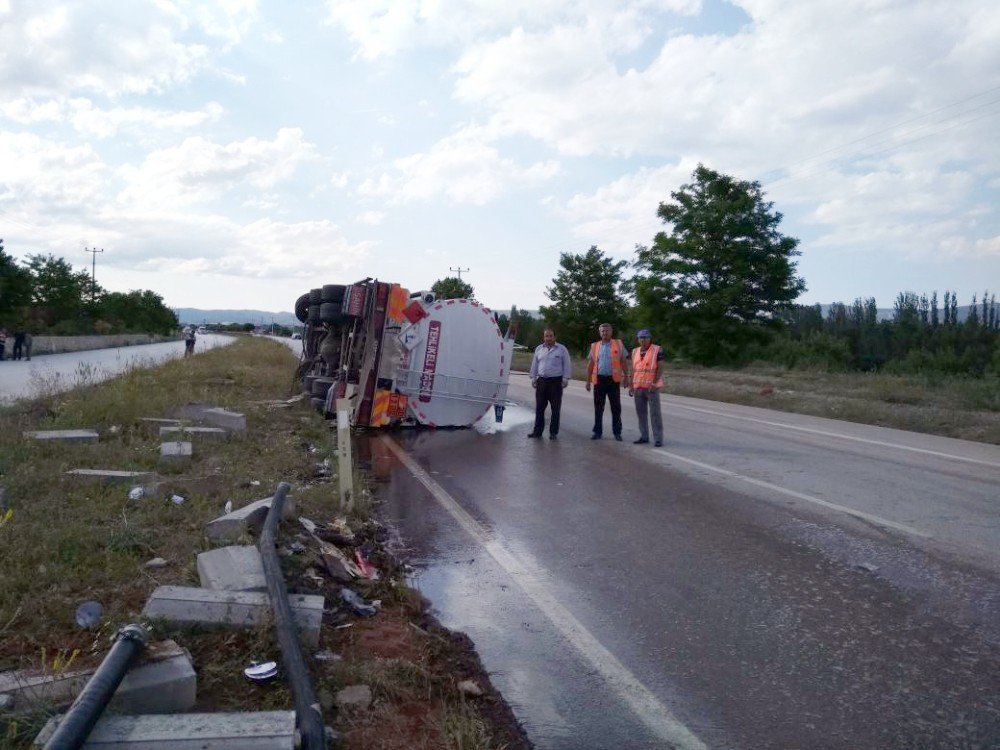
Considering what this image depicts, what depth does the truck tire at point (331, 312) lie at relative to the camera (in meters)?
15.0

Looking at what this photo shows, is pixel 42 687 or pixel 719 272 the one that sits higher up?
pixel 719 272

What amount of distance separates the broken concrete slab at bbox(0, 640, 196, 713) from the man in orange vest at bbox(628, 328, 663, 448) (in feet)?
29.4

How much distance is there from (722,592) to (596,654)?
1305 mm

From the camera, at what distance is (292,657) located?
3.77m

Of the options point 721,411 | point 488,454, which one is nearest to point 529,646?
point 488,454

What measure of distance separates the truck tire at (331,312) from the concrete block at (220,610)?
10.6m

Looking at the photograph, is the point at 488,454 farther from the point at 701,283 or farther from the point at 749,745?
the point at 701,283

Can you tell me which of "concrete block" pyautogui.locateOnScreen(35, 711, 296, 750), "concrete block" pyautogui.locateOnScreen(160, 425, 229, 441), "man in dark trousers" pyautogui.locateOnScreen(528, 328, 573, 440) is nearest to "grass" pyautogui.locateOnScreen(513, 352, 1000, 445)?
"man in dark trousers" pyautogui.locateOnScreen(528, 328, 573, 440)

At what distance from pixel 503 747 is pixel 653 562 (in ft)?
9.20

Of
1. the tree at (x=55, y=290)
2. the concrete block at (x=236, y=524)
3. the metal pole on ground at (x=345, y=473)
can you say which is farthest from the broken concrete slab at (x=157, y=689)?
the tree at (x=55, y=290)

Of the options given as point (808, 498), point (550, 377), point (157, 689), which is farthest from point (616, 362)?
point (157, 689)

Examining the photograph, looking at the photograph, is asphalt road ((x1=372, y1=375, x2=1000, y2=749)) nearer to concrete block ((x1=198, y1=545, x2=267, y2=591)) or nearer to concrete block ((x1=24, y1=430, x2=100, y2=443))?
concrete block ((x1=198, y1=545, x2=267, y2=591))

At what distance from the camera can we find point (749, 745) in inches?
137

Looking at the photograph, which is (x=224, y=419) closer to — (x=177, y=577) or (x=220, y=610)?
(x=177, y=577)
